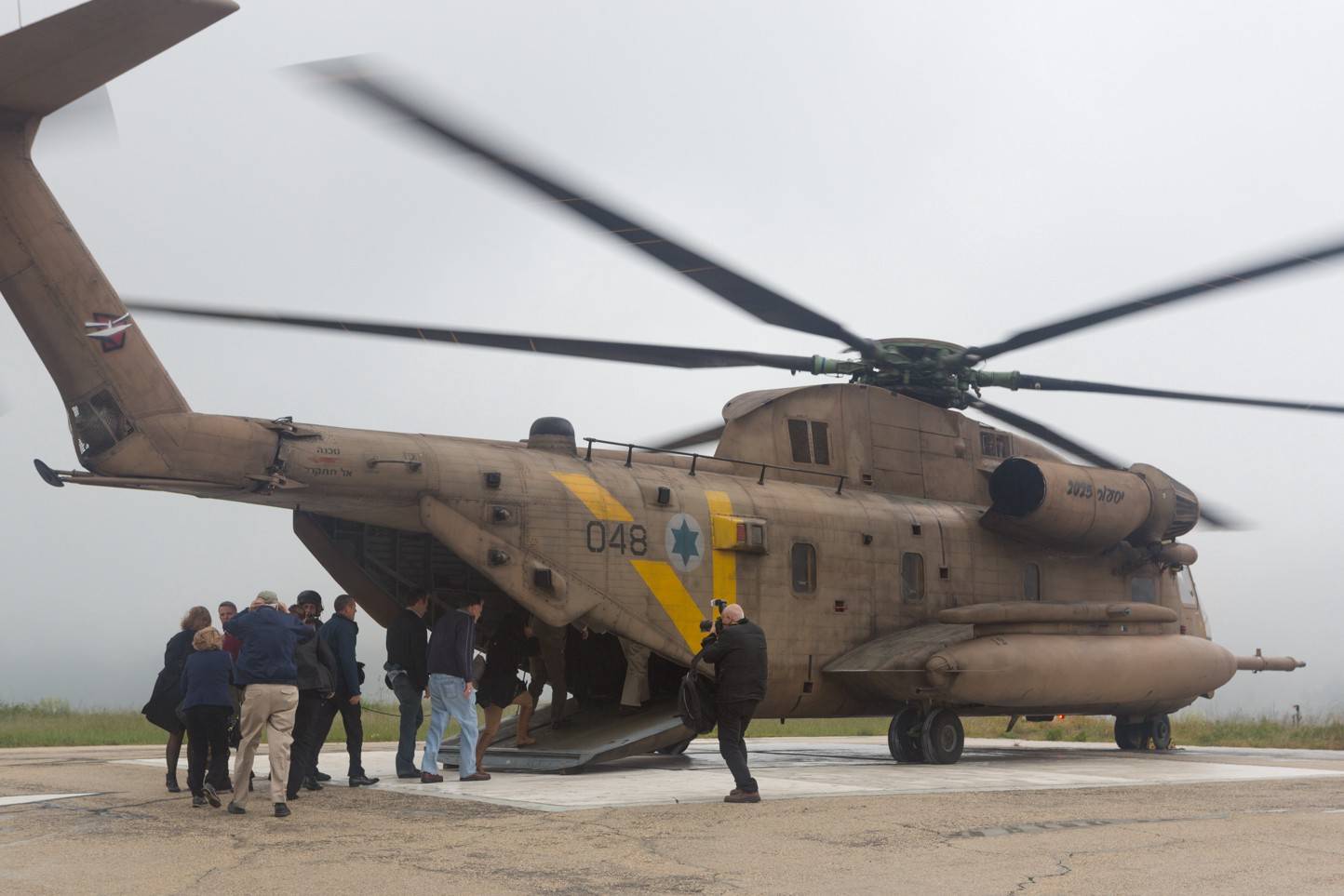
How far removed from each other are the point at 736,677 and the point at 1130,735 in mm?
9925

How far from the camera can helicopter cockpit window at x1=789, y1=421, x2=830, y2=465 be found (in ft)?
51.7

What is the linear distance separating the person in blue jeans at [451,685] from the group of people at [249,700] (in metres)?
0.92

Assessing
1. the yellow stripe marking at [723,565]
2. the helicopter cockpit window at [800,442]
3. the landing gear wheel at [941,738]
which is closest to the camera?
the yellow stripe marking at [723,565]

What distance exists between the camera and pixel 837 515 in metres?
15.1

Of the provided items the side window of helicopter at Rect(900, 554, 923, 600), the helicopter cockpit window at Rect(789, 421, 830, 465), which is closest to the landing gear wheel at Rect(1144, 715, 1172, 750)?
the side window of helicopter at Rect(900, 554, 923, 600)

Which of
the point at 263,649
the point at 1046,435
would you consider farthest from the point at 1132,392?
the point at 263,649

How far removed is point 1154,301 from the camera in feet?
42.6

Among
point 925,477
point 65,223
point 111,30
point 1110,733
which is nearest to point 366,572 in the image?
point 65,223

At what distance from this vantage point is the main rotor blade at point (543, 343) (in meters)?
11.6

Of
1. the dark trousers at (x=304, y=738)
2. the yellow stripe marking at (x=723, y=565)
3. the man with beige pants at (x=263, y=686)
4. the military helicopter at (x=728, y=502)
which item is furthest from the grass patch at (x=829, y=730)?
the man with beige pants at (x=263, y=686)

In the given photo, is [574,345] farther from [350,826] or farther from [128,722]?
[128,722]

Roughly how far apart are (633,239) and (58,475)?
17.3ft

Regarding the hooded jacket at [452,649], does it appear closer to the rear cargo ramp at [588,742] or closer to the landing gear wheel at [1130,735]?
the rear cargo ramp at [588,742]

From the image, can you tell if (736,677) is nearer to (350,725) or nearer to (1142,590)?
(350,725)
